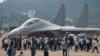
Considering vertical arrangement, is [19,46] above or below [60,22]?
below

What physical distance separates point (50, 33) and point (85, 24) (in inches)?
816

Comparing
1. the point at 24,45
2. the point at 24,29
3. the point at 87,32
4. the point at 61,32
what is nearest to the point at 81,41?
the point at 24,45

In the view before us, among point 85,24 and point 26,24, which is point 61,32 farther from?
point 85,24

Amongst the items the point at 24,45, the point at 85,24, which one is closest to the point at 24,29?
the point at 24,45

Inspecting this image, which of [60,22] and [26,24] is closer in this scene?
[26,24]

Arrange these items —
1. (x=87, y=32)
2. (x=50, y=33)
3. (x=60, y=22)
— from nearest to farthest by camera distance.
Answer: (x=50, y=33)
(x=87, y=32)
(x=60, y=22)

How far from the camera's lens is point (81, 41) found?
3812 cm

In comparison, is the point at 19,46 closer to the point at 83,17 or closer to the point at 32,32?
the point at 32,32

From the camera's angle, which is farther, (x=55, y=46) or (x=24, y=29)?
(x=24, y=29)

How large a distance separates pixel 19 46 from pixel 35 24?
43.3 ft

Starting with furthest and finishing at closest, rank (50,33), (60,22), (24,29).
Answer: (60,22)
(50,33)
(24,29)

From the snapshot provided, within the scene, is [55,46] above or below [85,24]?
below

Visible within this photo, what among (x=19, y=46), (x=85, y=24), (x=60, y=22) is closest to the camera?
(x=19, y=46)

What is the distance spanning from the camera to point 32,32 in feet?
165
